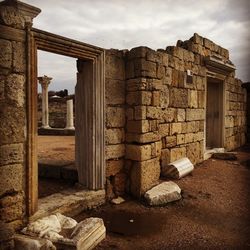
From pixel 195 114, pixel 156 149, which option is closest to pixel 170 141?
pixel 156 149

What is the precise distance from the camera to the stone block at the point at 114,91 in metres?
4.65

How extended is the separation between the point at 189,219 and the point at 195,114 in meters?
3.48

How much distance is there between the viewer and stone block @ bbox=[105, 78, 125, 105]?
4652mm

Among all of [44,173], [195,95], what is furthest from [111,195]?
[195,95]

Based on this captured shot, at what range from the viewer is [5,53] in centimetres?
305

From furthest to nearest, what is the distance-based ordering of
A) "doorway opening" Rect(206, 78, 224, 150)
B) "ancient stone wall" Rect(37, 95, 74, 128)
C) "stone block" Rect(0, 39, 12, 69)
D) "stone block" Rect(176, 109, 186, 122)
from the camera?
1. "ancient stone wall" Rect(37, 95, 74, 128)
2. "doorway opening" Rect(206, 78, 224, 150)
3. "stone block" Rect(176, 109, 186, 122)
4. "stone block" Rect(0, 39, 12, 69)

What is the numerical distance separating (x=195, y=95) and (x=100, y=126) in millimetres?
3361

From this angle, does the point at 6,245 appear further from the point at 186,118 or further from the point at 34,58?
the point at 186,118

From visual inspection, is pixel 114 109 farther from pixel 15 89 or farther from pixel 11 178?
pixel 11 178

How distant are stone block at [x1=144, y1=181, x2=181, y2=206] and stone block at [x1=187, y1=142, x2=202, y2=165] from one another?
6.49 ft

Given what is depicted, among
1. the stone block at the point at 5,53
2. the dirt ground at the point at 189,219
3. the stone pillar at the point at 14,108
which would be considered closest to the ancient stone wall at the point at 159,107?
the dirt ground at the point at 189,219

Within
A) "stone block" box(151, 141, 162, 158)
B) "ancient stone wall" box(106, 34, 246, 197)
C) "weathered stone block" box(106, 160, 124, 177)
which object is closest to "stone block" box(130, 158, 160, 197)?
"ancient stone wall" box(106, 34, 246, 197)

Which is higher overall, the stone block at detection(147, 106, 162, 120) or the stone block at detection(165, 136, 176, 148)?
the stone block at detection(147, 106, 162, 120)

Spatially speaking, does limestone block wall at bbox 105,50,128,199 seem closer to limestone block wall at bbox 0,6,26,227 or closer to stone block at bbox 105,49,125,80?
stone block at bbox 105,49,125,80
